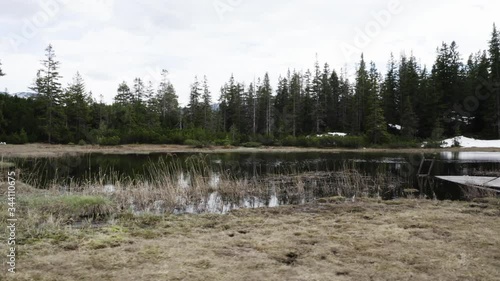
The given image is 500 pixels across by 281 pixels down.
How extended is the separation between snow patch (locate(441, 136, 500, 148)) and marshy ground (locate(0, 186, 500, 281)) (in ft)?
136

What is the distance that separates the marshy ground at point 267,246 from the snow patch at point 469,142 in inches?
1626

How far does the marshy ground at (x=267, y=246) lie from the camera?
5207 millimetres

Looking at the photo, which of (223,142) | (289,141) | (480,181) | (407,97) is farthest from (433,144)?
(480,181)

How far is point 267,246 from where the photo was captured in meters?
6.57

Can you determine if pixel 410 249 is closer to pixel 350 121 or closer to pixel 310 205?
pixel 310 205

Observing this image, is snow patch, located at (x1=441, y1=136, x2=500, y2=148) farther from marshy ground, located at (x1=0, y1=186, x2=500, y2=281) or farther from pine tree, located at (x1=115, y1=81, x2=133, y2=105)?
pine tree, located at (x1=115, y1=81, x2=133, y2=105)

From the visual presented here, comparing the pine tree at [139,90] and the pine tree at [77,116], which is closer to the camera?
the pine tree at [77,116]

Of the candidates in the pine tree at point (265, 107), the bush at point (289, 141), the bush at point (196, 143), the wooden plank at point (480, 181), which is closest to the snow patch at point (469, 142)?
the bush at point (289, 141)

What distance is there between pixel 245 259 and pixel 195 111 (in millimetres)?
69402

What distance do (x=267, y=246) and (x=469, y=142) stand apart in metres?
49.4

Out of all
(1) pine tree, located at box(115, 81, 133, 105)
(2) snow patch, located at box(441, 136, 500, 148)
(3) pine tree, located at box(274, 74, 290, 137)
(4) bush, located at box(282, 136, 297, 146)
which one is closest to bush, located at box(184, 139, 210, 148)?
(4) bush, located at box(282, 136, 297, 146)

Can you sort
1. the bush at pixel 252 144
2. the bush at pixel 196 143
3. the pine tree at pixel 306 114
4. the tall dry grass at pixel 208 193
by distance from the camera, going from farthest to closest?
the pine tree at pixel 306 114 < the bush at pixel 252 144 < the bush at pixel 196 143 < the tall dry grass at pixel 208 193

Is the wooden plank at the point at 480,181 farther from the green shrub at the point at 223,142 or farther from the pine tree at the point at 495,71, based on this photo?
the pine tree at the point at 495,71

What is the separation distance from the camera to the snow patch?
4502 centimetres
